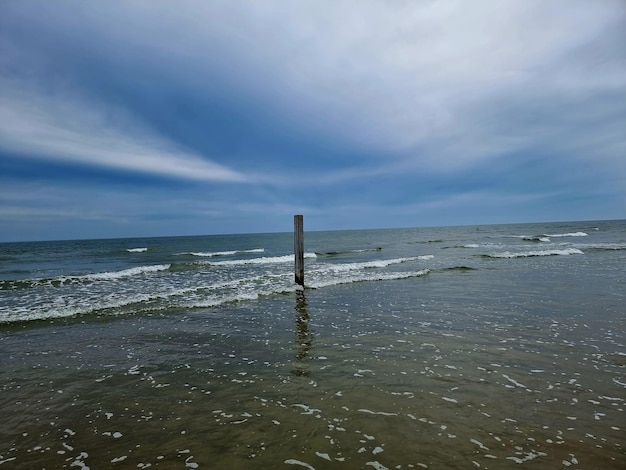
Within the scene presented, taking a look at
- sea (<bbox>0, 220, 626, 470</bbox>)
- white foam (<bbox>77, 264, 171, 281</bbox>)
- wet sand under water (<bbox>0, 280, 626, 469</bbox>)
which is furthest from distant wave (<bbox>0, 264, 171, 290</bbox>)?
wet sand under water (<bbox>0, 280, 626, 469</bbox>)

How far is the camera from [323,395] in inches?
222

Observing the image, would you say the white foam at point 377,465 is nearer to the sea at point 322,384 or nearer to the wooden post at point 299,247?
the sea at point 322,384

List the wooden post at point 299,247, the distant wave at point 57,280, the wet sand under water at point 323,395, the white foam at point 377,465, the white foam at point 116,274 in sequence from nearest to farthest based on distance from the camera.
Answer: the white foam at point 377,465 < the wet sand under water at point 323,395 < the wooden post at point 299,247 < the distant wave at point 57,280 < the white foam at point 116,274

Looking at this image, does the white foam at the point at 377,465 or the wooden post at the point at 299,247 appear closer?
the white foam at the point at 377,465

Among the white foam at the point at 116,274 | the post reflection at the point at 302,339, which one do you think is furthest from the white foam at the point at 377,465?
the white foam at the point at 116,274

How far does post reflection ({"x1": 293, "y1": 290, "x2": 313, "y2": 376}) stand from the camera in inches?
270

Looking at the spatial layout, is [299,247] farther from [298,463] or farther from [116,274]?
[116,274]

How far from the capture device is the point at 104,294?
650 inches

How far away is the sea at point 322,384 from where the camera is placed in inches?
164

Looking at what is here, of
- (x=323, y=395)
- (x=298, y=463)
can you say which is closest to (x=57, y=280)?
(x=323, y=395)

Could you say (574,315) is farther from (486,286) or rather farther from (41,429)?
(41,429)

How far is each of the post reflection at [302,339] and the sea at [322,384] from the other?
0.19 feet

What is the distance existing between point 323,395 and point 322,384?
438 mm

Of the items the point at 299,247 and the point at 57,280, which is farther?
the point at 57,280
